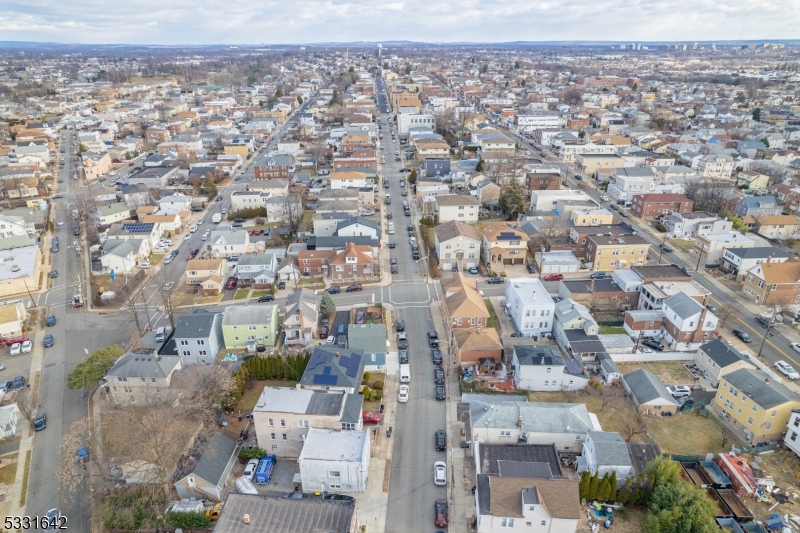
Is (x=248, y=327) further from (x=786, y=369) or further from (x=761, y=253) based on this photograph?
(x=761, y=253)

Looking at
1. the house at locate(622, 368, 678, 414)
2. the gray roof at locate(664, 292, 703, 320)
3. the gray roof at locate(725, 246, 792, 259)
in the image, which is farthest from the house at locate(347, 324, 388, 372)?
the gray roof at locate(725, 246, 792, 259)

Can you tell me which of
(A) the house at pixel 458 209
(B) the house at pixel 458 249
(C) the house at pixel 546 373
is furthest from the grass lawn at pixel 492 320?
(A) the house at pixel 458 209

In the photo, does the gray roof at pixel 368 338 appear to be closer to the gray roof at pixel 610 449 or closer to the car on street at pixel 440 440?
the car on street at pixel 440 440

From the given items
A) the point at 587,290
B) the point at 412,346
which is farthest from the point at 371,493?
the point at 587,290

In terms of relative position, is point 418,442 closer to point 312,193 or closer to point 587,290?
point 587,290

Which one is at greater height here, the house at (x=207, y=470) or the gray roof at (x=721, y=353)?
the gray roof at (x=721, y=353)
